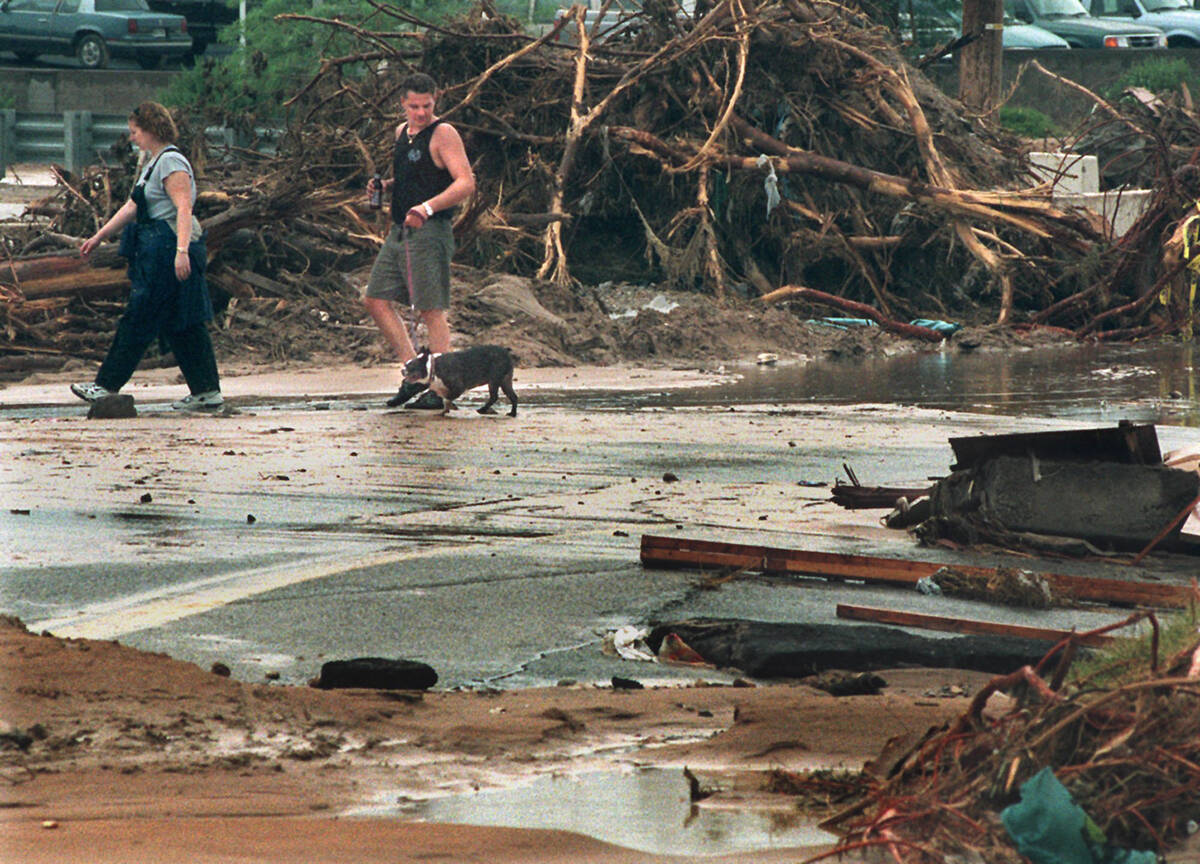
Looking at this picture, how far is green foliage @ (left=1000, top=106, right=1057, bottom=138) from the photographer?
28.9 meters

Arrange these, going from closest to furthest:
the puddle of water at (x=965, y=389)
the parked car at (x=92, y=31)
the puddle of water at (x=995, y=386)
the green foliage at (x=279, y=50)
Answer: the puddle of water at (x=965, y=389) → the puddle of water at (x=995, y=386) → the green foliage at (x=279, y=50) → the parked car at (x=92, y=31)

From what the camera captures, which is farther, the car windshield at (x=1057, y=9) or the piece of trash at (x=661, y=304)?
the car windshield at (x=1057, y=9)

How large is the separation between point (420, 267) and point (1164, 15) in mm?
29806

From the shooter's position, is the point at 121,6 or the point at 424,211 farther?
the point at 121,6

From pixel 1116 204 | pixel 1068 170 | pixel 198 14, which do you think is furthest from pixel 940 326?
pixel 198 14

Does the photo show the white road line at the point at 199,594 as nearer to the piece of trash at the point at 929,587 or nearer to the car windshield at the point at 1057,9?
the piece of trash at the point at 929,587

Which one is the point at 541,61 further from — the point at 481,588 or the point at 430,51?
the point at 481,588

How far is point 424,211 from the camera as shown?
1076 cm

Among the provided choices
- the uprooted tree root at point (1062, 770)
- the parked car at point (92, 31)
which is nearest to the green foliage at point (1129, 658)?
the uprooted tree root at point (1062, 770)

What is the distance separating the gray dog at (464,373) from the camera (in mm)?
10805

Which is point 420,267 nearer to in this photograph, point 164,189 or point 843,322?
point 164,189

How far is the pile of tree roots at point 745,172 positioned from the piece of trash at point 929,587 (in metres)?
12.2

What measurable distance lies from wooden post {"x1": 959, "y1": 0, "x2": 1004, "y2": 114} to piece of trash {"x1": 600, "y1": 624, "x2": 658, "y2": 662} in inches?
815

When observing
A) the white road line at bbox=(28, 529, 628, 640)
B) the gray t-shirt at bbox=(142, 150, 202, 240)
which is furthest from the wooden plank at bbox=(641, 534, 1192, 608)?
the gray t-shirt at bbox=(142, 150, 202, 240)
